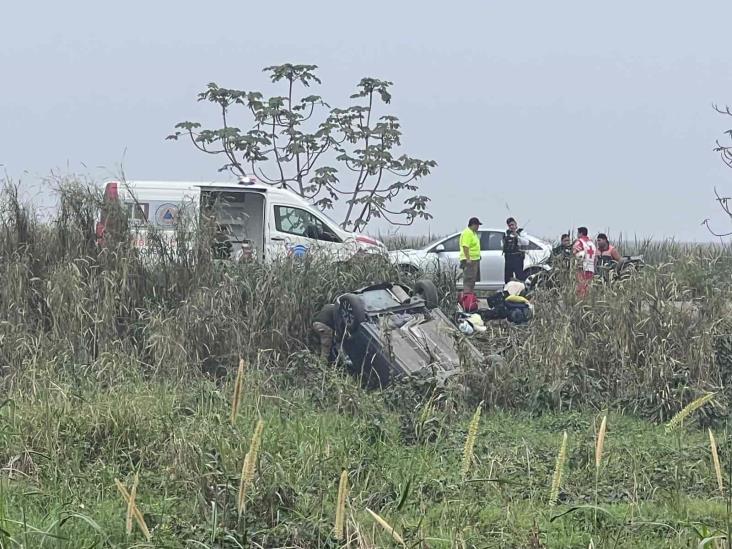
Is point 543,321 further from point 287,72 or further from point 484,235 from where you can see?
point 287,72

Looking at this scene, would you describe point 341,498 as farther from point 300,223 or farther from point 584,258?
point 300,223

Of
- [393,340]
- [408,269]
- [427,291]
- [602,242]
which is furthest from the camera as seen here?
[602,242]

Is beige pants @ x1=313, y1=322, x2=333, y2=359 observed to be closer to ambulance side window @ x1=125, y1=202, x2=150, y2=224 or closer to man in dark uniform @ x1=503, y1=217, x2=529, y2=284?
ambulance side window @ x1=125, y1=202, x2=150, y2=224

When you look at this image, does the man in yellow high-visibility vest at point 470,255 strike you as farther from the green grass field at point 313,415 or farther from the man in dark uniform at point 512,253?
the green grass field at point 313,415

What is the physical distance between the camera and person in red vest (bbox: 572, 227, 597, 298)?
1187 cm

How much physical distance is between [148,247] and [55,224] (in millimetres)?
1291

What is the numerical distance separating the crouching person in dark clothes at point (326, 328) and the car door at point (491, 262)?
8.27 metres

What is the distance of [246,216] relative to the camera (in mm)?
16250

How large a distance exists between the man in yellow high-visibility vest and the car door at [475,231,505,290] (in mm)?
2643

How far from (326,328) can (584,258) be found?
4209 millimetres

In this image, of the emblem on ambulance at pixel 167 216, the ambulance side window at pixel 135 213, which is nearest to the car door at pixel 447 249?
the emblem on ambulance at pixel 167 216

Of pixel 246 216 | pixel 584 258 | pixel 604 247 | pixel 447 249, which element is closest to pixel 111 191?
pixel 246 216

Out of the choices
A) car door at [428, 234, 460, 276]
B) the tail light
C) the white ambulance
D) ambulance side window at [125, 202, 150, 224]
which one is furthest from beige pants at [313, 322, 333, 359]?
car door at [428, 234, 460, 276]

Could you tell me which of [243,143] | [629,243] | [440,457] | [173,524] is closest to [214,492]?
[173,524]
